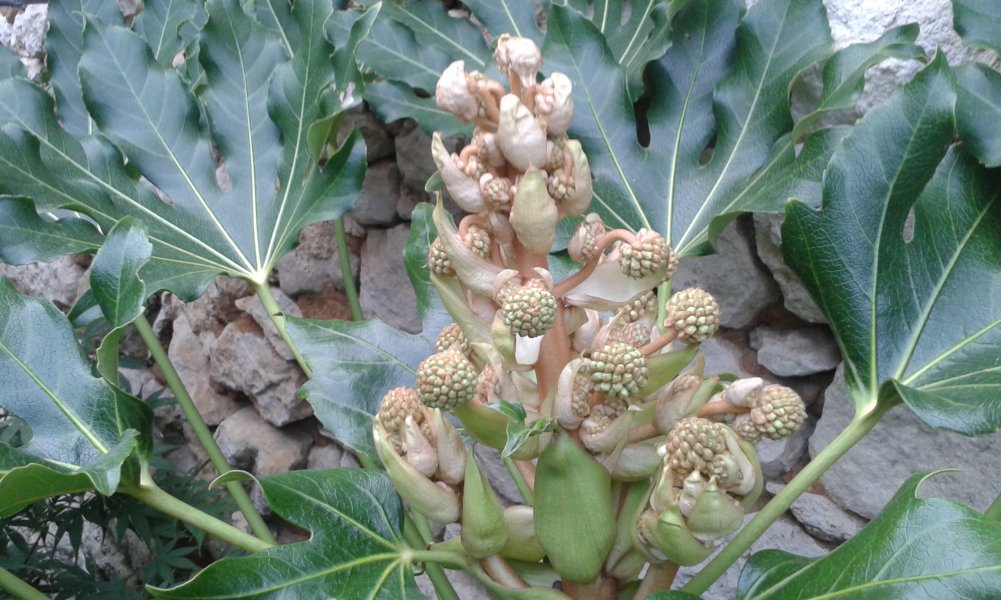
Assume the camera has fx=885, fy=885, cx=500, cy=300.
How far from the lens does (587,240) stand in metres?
0.58

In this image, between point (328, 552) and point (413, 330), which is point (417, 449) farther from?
point (413, 330)

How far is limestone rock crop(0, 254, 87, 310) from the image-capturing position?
1.87 meters

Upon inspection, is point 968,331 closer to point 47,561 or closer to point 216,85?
point 216,85

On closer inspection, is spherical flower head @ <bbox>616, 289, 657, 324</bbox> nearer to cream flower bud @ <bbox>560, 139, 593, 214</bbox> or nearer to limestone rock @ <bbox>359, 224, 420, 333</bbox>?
cream flower bud @ <bbox>560, 139, 593, 214</bbox>

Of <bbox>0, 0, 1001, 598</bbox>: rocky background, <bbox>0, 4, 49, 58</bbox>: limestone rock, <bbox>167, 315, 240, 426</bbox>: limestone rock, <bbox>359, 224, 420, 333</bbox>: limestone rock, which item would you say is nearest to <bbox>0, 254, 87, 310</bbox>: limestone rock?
<bbox>0, 0, 1001, 598</bbox>: rocky background

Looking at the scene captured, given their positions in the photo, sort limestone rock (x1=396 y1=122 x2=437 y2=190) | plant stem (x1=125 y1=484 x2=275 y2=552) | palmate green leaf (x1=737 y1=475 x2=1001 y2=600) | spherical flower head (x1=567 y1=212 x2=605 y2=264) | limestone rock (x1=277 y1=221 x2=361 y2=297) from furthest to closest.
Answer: limestone rock (x1=277 y1=221 x2=361 y2=297) → limestone rock (x1=396 y1=122 x2=437 y2=190) → plant stem (x1=125 y1=484 x2=275 y2=552) → spherical flower head (x1=567 y1=212 x2=605 y2=264) → palmate green leaf (x1=737 y1=475 x2=1001 y2=600)

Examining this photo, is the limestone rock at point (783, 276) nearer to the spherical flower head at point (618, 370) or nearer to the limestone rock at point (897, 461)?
the limestone rock at point (897, 461)

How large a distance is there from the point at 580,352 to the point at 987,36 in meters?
0.44

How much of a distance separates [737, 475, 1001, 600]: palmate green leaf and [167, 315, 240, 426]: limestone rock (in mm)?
1274

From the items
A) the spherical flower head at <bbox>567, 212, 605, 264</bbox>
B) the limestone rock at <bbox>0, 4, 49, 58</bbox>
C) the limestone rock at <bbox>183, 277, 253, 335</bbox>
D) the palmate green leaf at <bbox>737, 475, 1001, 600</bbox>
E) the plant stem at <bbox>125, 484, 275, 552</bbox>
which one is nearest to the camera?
the palmate green leaf at <bbox>737, 475, 1001, 600</bbox>

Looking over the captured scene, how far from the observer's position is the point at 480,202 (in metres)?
0.56

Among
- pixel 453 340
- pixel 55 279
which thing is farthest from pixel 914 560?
pixel 55 279

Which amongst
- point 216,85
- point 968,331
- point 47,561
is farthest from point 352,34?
point 47,561

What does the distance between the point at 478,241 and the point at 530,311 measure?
8 centimetres
